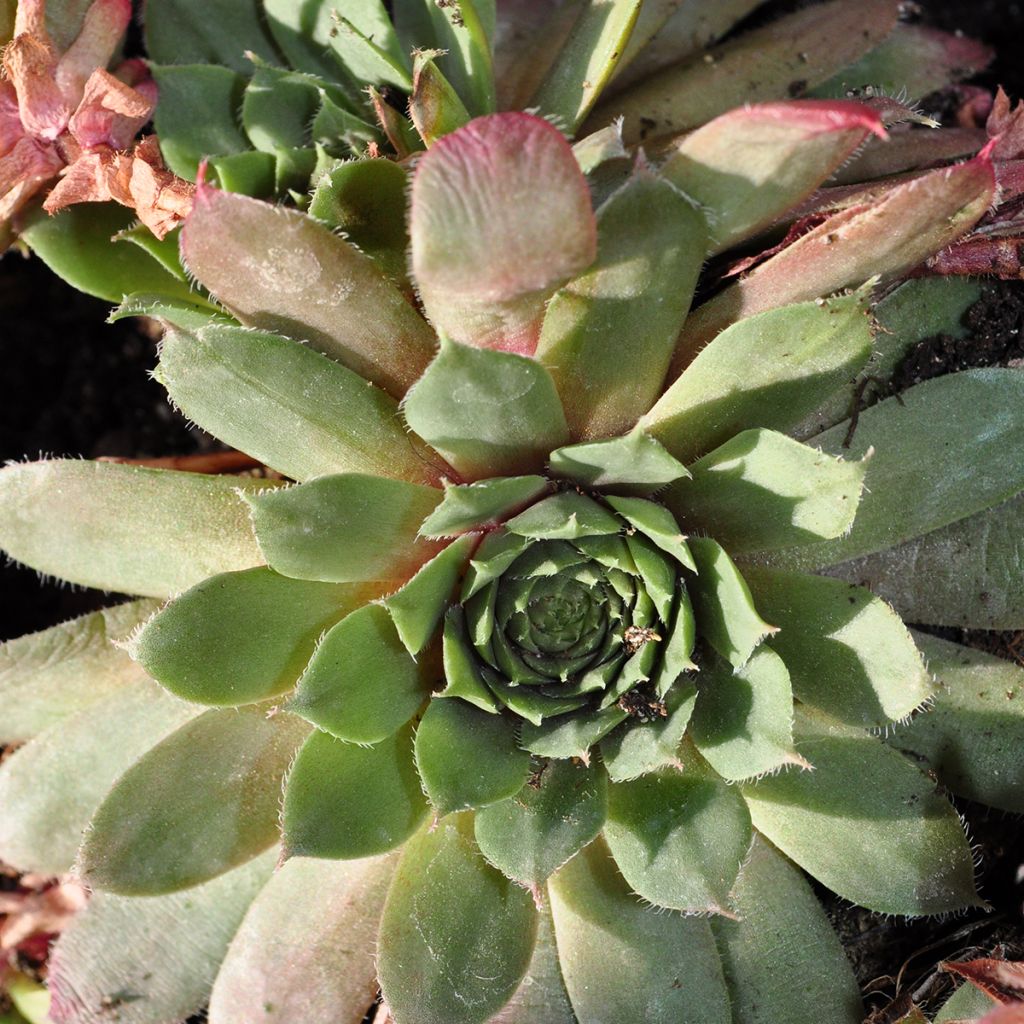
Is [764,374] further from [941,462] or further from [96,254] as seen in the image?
[96,254]

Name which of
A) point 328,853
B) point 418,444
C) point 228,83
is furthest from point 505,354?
point 228,83

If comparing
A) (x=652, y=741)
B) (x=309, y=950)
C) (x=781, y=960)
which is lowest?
(x=781, y=960)

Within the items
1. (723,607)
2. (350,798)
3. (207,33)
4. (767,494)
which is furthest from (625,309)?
(207,33)

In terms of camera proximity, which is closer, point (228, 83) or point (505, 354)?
point (505, 354)

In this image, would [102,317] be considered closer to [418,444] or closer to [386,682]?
[418,444]

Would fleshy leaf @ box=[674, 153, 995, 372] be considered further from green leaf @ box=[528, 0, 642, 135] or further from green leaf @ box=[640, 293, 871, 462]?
green leaf @ box=[528, 0, 642, 135]

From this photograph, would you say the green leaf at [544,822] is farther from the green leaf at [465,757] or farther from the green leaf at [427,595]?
the green leaf at [427,595]

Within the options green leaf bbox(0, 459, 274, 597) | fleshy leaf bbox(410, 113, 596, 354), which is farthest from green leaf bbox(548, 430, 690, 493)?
green leaf bbox(0, 459, 274, 597)
